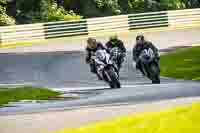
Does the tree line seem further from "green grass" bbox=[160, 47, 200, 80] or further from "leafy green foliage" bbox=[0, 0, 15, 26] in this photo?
"green grass" bbox=[160, 47, 200, 80]

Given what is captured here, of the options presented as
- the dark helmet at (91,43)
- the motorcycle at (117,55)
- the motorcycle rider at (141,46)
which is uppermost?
the dark helmet at (91,43)

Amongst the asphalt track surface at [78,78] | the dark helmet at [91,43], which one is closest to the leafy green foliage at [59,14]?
the asphalt track surface at [78,78]

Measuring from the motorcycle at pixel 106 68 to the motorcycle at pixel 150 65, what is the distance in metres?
1.26

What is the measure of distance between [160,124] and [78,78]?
1301 cm

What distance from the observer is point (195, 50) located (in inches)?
982

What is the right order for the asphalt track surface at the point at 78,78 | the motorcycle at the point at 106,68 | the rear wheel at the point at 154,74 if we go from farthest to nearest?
the rear wheel at the point at 154,74 → the motorcycle at the point at 106,68 → the asphalt track surface at the point at 78,78

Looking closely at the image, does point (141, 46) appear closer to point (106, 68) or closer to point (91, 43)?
point (106, 68)

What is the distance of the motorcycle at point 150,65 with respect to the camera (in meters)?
17.2

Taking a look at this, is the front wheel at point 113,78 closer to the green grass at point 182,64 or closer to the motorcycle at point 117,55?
the motorcycle at point 117,55

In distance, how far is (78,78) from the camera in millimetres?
20094

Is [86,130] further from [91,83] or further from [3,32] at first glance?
[3,32]

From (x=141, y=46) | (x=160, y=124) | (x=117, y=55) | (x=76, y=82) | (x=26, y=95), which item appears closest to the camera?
(x=160, y=124)

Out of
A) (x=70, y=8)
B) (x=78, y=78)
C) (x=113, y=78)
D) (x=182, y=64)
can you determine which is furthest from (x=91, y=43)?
(x=70, y=8)

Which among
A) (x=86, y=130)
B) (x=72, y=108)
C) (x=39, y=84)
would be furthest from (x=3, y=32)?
(x=86, y=130)
